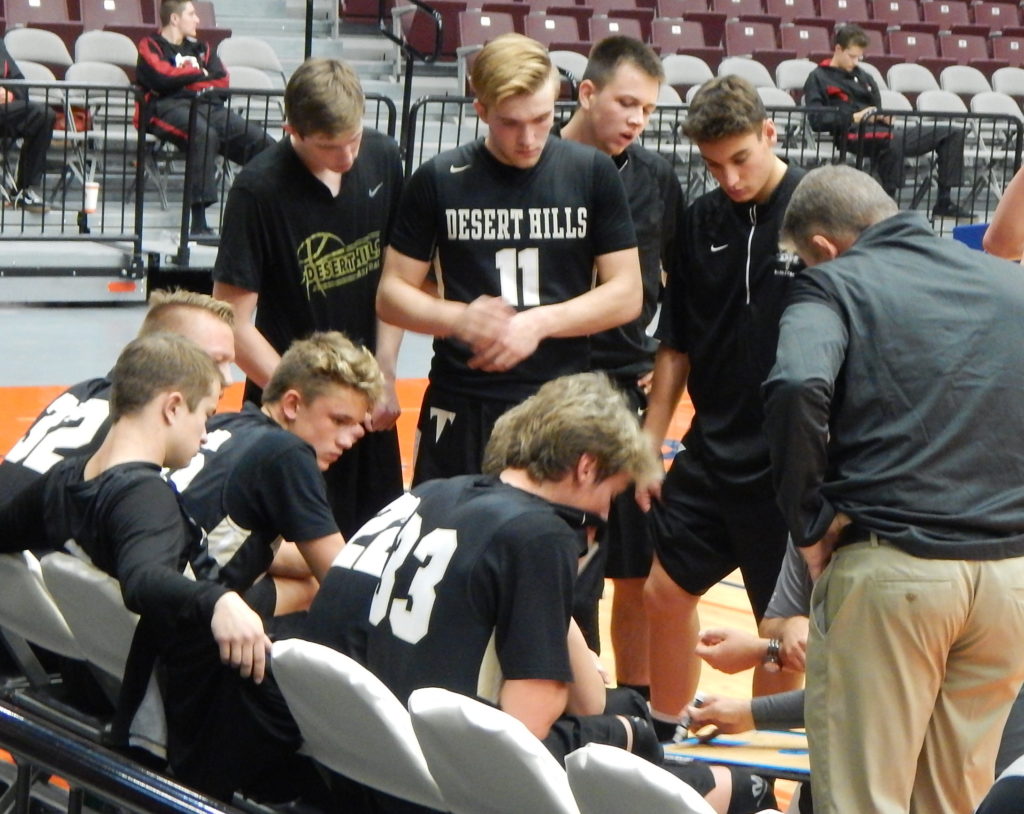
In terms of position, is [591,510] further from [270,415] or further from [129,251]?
[129,251]

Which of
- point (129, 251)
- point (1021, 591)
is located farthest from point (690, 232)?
point (129, 251)

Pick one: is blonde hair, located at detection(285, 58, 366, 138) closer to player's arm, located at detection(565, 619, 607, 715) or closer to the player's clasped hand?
the player's clasped hand

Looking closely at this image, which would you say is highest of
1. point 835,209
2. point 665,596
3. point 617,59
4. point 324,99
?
point 617,59

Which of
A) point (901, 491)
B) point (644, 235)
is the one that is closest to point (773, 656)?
point (901, 491)

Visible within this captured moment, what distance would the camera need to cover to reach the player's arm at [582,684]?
274cm

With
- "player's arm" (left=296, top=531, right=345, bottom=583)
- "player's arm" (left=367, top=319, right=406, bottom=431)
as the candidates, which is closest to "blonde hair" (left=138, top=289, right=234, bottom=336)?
"player's arm" (left=367, top=319, right=406, bottom=431)

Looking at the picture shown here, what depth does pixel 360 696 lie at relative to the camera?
92.6 inches

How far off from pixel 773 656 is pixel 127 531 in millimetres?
1295

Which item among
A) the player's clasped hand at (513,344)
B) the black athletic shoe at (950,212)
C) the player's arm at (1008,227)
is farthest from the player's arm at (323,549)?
the black athletic shoe at (950,212)

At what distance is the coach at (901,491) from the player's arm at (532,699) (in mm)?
536

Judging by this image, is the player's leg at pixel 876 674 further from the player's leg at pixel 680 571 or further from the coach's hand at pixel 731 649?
the player's leg at pixel 680 571

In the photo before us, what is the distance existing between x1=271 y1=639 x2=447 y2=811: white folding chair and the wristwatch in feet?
2.91

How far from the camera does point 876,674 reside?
268cm

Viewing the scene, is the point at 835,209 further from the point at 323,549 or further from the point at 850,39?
the point at 850,39
